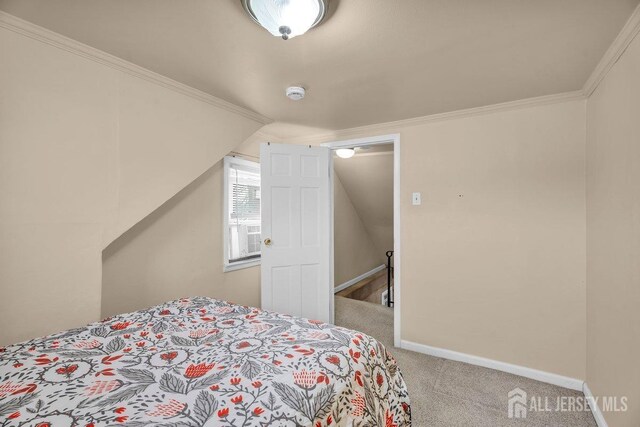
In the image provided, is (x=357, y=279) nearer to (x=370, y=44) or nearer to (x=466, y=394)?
(x=466, y=394)

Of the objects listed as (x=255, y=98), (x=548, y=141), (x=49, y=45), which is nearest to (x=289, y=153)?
(x=255, y=98)

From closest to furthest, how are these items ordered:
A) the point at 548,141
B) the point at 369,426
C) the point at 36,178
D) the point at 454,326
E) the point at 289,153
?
the point at 369,426
the point at 36,178
the point at 548,141
the point at 454,326
the point at 289,153

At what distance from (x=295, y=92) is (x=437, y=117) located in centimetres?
131

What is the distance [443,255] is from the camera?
2.62 metres

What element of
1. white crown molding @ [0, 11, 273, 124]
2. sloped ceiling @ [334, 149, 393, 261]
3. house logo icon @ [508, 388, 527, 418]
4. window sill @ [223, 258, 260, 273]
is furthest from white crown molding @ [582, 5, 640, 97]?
Result: window sill @ [223, 258, 260, 273]

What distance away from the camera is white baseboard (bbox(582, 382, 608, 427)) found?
174 cm

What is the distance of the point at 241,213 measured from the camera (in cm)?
323

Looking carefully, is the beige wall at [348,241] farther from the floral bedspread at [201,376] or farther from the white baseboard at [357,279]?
the floral bedspread at [201,376]

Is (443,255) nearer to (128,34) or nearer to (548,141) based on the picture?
(548,141)

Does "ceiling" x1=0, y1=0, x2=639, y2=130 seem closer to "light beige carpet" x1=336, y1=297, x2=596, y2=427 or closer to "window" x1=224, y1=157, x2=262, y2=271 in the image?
"window" x1=224, y1=157, x2=262, y2=271

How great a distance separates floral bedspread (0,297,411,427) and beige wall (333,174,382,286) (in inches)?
127

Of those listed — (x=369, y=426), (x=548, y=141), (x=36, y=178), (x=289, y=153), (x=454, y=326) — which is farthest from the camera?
(x=289, y=153)

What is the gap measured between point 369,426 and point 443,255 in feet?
5.97

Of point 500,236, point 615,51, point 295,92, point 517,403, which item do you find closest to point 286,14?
point 295,92
